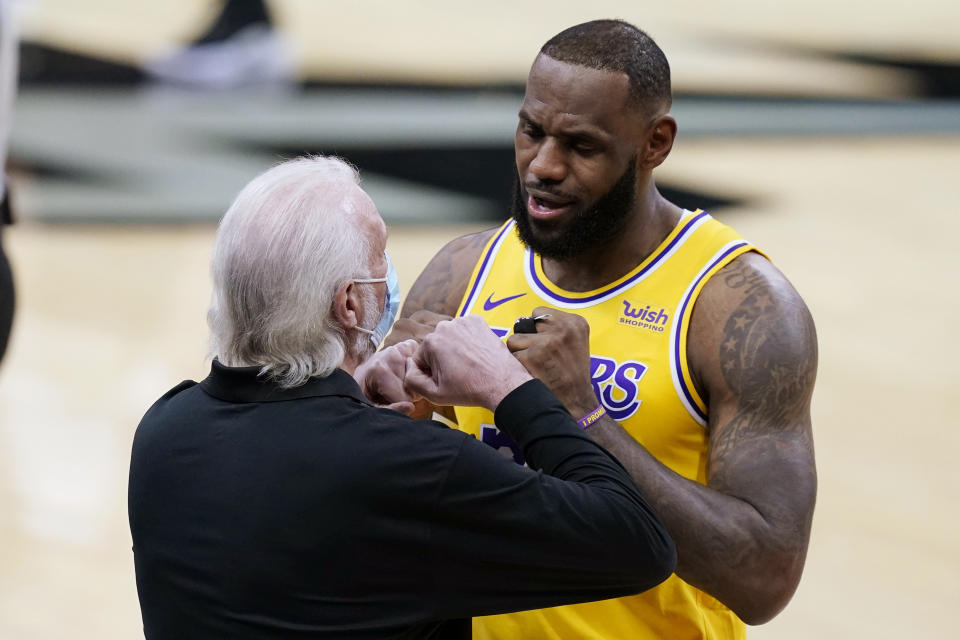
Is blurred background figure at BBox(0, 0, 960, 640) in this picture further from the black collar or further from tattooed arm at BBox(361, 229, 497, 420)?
the black collar

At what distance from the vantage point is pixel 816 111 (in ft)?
30.3

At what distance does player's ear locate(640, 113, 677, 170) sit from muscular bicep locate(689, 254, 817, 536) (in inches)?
9.8

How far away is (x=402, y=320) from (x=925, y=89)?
838 centimetres

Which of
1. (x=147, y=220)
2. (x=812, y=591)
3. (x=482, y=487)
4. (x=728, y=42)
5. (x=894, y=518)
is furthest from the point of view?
(x=728, y=42)

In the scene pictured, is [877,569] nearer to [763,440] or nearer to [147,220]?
[763,440]

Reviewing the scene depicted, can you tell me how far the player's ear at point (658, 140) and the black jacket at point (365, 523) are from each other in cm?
66

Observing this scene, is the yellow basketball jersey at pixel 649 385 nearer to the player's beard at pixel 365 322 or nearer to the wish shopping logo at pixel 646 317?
the wish shopping logo at pixel 646 317

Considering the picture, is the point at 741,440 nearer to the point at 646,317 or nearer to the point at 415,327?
the point at 646,317

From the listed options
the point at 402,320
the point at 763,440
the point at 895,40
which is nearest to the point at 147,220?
the point at 402,320

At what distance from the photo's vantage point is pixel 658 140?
7.48 ft

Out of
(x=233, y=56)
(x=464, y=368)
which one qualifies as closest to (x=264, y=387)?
(x=464, y=368)

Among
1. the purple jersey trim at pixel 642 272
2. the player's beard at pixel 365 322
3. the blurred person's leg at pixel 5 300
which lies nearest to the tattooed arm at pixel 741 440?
the purple jersey trim at pixel 642 272

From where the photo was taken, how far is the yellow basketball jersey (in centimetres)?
215

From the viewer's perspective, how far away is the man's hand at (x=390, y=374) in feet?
6.91
